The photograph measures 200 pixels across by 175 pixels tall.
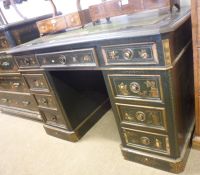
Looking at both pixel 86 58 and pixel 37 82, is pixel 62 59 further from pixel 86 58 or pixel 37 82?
pixel 37 82

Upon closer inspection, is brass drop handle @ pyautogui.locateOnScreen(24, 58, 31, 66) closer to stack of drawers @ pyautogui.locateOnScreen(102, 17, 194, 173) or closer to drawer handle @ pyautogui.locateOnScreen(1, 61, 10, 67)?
drawer handle @ pyautogui.locateOnScreen(1, 61, 10, 67)

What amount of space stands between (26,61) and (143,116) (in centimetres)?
99

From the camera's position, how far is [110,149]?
160 cm

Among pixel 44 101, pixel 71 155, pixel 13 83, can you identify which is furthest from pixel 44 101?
pixel 13 83

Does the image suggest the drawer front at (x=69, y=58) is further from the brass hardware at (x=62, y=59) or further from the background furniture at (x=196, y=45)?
the background furniture at (x=196, y=45)

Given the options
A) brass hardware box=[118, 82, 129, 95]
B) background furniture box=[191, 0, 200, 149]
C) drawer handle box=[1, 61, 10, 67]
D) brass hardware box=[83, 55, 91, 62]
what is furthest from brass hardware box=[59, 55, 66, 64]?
drawer handle box=[1, 61, 10, 67]

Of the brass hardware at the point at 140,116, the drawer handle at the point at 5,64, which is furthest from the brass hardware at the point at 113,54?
the drawer handle at the point at 5,64

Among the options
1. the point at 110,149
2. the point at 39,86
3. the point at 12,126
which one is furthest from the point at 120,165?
the point at 12,126

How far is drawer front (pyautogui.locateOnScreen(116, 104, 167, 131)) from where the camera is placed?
1.11m

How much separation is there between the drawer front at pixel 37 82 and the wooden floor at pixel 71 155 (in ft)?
1.74

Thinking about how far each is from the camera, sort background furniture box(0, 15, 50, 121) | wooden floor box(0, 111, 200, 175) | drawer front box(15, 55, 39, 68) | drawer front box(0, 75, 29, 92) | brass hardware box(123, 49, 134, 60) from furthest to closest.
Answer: drawer front box(0, 75, 29, 92) < background furniture box(0, 15, 50, 121) < drawer front box(15, 55, 39, 68) < wooden floor box(0, 111, 200, 175) < brass hardware box(123, 49, 134, 60)

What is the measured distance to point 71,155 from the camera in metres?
1.66

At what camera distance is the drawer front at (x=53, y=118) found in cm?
175

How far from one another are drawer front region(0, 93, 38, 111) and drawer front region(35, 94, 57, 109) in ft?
0.74
